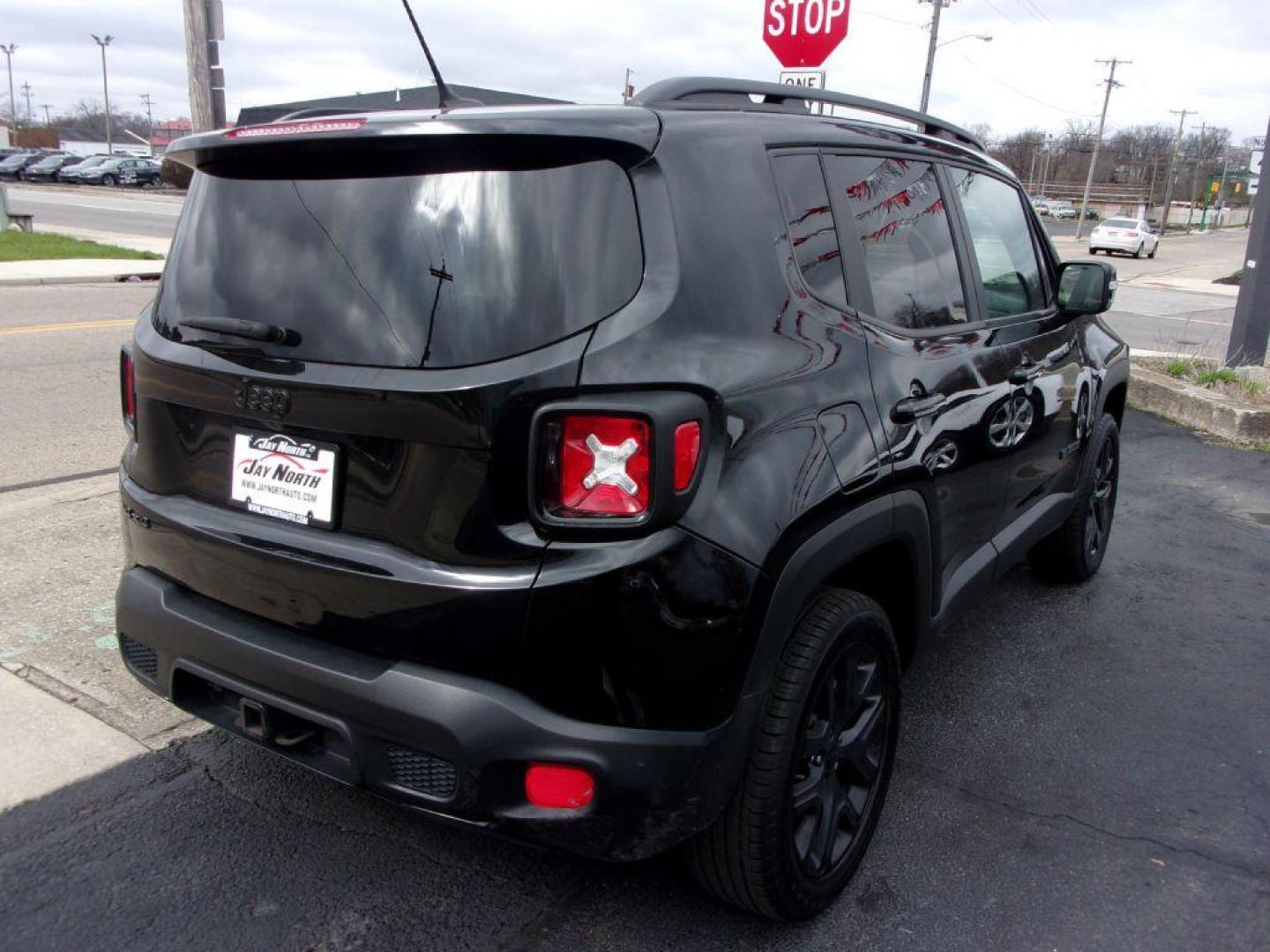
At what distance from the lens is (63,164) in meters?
48.9

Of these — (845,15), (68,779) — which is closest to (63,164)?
(845,15)

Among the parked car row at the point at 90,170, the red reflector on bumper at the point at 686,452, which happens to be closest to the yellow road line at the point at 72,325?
the red reflector on bumper at the point at 686,452

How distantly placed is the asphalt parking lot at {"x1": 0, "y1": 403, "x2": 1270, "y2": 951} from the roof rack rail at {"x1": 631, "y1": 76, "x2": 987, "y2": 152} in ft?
6.19

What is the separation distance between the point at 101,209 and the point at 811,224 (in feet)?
115

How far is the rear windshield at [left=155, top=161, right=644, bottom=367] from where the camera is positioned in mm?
2014

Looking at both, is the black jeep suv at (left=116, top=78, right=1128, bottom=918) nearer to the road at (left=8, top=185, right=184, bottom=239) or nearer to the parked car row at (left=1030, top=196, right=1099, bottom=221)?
the road at (left=8, top=185, right=184, bottom=239)

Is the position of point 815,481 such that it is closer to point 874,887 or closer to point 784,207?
Result: point 784,207

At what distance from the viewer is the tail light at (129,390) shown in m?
2.62

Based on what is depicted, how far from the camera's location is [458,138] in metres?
2.06

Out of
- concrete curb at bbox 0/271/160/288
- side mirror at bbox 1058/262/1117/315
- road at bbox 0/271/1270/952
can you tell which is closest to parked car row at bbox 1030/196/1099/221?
concrete curb at bbox 0/271/160/288

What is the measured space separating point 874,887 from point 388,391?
1.72 m

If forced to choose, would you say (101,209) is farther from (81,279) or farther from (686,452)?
(686,452)

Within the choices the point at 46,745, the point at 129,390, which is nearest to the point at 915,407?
the point at 129,390

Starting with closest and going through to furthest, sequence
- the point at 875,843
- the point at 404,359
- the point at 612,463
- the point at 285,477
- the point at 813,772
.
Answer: the point at 612,463 < the point at 404,359 < the point at 285,477 < the point at 813,772 < the point at 875,843
